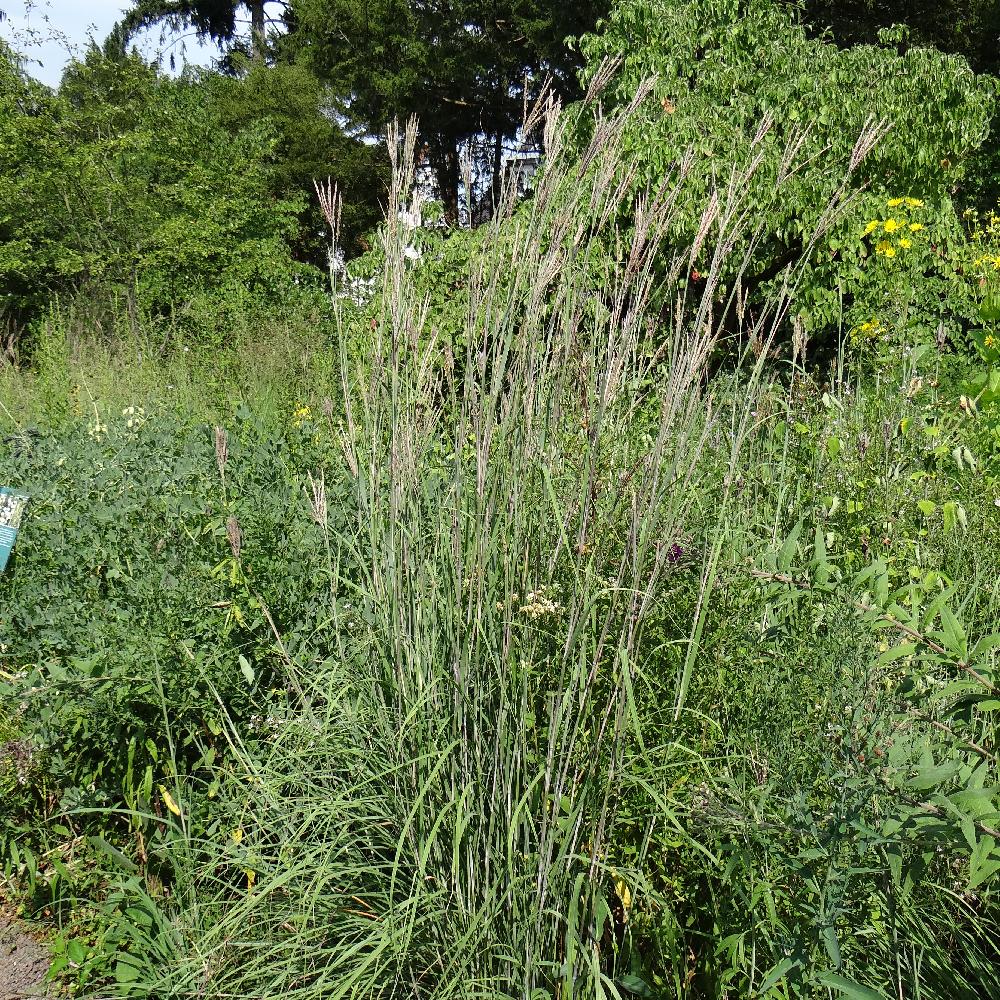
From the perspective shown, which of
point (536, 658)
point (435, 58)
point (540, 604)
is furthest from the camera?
point (435, 58)

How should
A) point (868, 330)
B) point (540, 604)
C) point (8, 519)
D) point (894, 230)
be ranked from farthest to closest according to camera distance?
point (894, 230) → point (868, 330) → point (8, 519) → point (540, 604)

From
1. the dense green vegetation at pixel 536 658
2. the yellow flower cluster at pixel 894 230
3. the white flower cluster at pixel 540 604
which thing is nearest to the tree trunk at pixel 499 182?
the dense green vegetation at pixel 536 658

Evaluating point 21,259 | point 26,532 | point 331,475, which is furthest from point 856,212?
point 21,259

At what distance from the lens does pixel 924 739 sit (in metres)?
2.00

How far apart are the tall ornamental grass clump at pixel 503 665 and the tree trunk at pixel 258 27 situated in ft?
91.4

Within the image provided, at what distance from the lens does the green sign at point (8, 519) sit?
3.39 metres

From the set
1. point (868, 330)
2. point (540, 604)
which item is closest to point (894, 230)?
point (868, 330)

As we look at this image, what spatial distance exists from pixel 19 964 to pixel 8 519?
1.41 m

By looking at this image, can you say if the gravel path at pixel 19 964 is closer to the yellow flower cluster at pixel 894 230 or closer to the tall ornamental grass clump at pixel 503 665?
the tall ornamental grass clump at pixel 503 665

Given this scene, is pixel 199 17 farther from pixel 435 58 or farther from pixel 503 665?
pixel 503 665

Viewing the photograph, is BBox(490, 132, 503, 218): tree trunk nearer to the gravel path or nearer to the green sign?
the green sign

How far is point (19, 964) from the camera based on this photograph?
266cm

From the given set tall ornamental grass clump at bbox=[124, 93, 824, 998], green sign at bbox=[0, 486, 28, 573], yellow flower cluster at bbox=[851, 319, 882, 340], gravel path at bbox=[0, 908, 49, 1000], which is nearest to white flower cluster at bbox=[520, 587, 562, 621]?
tall ornamental grass clump at bbox=[124, 93, 824, 998]

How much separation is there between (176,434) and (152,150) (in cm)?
1163
